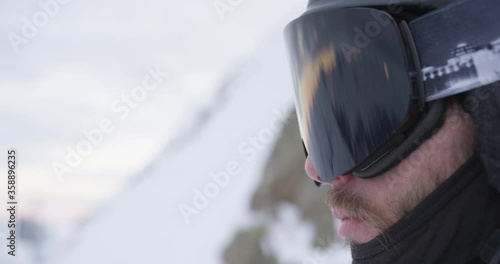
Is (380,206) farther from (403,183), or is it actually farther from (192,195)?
(192,195)

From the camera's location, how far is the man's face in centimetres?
123

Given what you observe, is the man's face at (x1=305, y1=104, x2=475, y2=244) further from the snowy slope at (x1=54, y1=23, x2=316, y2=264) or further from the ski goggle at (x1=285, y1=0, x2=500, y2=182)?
the snowy slope at (x1=54, y1=23, x2=316, y2=264)

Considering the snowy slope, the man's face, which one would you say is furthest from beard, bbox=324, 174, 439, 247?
the snowy slope

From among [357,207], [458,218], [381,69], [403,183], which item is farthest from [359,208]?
[381,69]

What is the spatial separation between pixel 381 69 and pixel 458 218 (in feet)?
1.20

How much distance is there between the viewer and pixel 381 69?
125 cm

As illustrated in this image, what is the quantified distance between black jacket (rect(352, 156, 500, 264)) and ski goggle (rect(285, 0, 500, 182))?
150 mm

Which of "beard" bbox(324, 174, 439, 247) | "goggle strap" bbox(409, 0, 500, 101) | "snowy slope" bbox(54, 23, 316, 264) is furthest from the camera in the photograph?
"snowy slope" bbox(54, 23, 316, 264)

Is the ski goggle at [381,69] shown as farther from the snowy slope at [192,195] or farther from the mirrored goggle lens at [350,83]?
the snowy slope at [192,195]

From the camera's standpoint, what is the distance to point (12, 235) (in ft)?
8.48

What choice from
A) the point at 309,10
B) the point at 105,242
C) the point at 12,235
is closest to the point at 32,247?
the point at 12,235

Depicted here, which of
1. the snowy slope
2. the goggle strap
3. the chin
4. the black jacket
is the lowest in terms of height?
the black jacket

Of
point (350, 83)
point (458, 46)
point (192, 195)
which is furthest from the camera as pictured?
point (192, 195)

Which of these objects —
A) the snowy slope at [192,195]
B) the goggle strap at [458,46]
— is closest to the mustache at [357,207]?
the goggle strap at [458,46]
